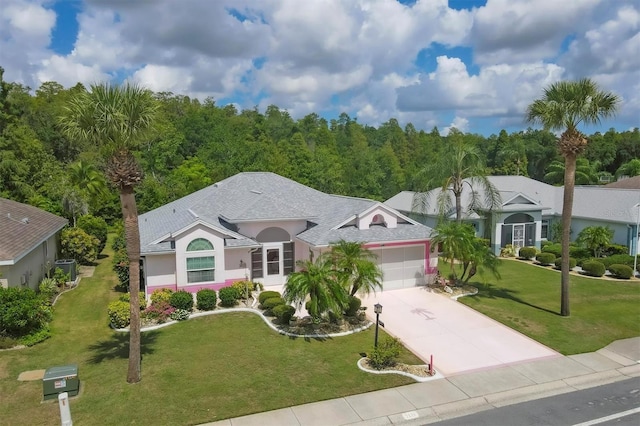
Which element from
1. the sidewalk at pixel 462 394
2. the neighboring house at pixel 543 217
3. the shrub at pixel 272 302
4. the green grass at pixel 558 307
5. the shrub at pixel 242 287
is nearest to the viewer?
the sidewalk at pixel 462 394

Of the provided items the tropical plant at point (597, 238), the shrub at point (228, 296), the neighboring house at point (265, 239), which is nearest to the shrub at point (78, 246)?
the neighboring house at point (265, 239)

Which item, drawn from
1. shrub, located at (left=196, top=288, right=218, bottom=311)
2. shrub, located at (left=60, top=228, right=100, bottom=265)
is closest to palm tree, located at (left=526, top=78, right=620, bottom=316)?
shrub, located at (left=196, top=288, right=218, bottom=311)

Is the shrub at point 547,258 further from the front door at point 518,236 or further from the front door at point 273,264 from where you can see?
the front door at point 273,264

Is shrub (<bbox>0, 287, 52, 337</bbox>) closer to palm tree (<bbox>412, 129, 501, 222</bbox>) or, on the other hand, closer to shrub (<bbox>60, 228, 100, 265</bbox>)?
shrub (<bbox>60, 228, 100, 265</bbox>)

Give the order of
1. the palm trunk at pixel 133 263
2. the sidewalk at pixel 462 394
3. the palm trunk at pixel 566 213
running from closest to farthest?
the sidewalk at pixel 462 394 → the palm trunk at pixel 133 263 → the palm trunk at pixel 566 213

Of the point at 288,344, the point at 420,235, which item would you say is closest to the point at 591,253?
the point at 420,235

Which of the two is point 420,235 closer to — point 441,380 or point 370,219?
point 370,219

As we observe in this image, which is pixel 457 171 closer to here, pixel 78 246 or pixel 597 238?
pixel 597 238
